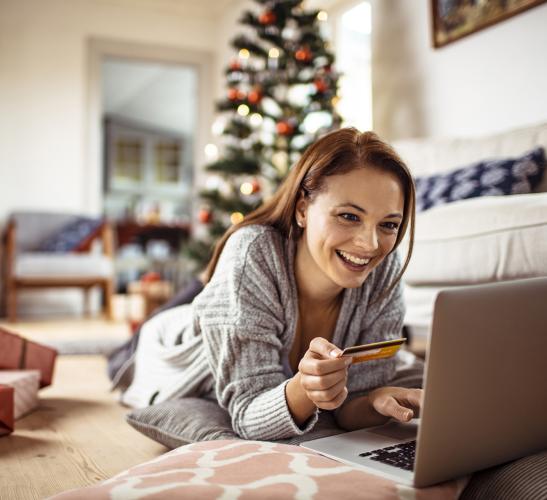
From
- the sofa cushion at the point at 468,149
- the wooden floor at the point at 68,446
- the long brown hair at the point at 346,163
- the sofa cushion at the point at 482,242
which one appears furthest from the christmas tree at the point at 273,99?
the long brown hair at the point at 346,163

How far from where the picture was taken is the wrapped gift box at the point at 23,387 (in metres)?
1.70

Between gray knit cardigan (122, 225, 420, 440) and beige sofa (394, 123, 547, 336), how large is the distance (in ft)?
0.85

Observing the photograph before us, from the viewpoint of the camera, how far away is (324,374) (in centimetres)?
98

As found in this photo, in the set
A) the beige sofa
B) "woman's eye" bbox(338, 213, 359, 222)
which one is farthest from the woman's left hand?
the beige sofa

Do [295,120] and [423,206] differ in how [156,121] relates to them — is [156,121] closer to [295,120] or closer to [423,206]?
[295,120]

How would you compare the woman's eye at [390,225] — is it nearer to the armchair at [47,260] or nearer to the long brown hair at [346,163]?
the long brown hair at [346,163]

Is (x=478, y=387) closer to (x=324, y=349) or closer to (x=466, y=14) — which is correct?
(x=324, y=349)

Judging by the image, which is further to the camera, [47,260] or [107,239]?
[107,239]

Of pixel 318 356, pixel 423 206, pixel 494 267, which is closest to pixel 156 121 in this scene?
pixel 423 206

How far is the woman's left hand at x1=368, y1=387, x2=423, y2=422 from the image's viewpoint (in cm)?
113

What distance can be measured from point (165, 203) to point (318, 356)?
7591mm

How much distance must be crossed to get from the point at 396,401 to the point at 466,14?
2.58m

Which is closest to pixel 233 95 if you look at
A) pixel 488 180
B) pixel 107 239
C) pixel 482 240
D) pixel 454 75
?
pixel 454 75

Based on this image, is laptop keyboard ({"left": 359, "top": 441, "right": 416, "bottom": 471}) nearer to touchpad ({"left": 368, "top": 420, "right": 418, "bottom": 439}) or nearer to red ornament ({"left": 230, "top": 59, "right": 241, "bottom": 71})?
touchpad ({"left": 368, "top": 420, "right": 418, "bottom": 439})
